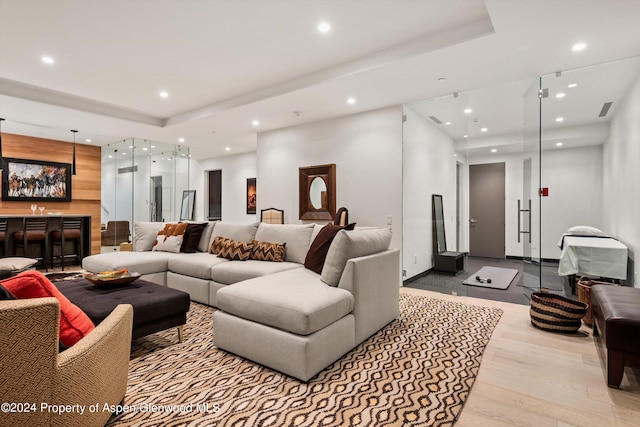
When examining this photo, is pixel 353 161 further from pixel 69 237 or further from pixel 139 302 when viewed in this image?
pixel 69 237

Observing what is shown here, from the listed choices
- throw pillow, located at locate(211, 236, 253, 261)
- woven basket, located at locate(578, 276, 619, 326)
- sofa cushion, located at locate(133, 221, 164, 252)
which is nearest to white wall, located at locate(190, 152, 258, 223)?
sofa cushion, located at locate(133, 221, 164, 252)

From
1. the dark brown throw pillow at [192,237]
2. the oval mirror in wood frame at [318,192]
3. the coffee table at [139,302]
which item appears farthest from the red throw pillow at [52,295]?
the oval mirror in wood frame at [318,192]

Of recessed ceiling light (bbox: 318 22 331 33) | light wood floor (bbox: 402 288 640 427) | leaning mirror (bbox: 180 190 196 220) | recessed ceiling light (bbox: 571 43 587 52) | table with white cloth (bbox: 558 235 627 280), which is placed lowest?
light wood floor (bbox: 402 288 640 427)

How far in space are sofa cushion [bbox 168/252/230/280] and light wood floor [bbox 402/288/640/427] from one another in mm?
2784

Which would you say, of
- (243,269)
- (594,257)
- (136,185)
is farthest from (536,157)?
(136,185)

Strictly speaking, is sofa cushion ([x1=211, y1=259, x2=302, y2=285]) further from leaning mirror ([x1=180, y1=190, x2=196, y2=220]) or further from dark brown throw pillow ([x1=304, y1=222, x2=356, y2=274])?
leaning mirror ([x1=180, y1=190, x2=196, y2=220])

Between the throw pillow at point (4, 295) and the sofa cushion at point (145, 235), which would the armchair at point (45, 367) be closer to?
the throw pillow at point (4, 295)

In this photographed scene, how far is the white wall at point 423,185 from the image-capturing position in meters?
4.75

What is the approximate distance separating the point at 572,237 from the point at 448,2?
318cm

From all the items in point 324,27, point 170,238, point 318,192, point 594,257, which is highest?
point 324,27

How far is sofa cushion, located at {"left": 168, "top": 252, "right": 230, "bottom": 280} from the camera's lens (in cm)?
362

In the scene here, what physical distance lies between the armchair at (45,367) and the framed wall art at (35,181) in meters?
7.56

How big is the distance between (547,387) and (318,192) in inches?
159

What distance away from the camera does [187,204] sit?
29.4 feet
